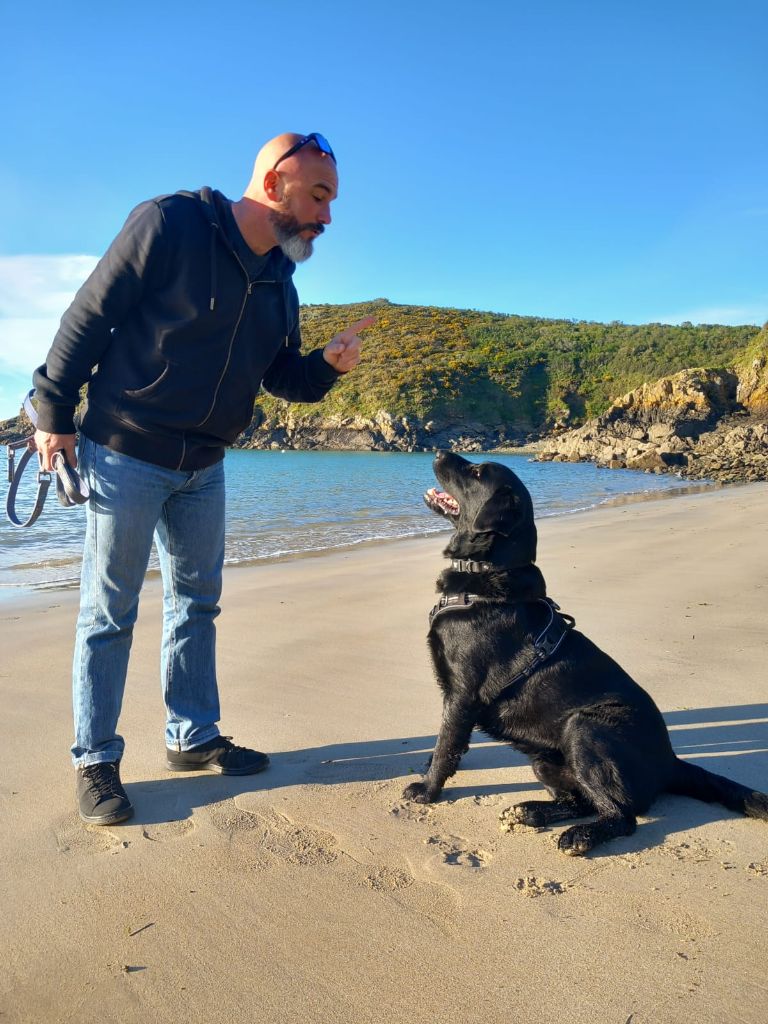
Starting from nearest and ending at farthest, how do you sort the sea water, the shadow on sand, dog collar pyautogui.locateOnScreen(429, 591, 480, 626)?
the shadow on sand, dog collar pyautogui.locateOnScreen(429, 591, 480, 626), the sea water

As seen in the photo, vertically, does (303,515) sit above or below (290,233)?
below

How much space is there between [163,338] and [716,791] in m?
2.51

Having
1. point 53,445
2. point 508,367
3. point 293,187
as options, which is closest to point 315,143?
point 293,187

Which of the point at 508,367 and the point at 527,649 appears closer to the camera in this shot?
the point at 527,649

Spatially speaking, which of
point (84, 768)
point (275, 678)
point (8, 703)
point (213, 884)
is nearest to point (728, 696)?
point (275, 678)

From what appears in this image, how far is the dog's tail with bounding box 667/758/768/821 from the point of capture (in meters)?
2.54

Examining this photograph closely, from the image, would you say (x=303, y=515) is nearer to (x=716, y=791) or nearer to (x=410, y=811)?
(x=410, y=811)

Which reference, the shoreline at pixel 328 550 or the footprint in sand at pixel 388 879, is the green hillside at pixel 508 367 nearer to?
the shoreline at pixel 328 550

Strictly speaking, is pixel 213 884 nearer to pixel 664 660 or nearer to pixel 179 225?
pixel 179 225

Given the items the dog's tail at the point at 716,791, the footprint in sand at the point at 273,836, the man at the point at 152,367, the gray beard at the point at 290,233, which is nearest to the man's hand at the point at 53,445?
the man at the point at 152,367

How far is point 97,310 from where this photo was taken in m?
2.46

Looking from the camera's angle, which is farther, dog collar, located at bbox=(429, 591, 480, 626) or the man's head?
dog collar, located at bbox=(429, 591, 480, 626)

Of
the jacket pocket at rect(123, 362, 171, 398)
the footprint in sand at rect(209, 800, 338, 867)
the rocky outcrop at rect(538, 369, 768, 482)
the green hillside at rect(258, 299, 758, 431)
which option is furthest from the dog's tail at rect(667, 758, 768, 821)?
the green hillside at rect(258, 299, 758, 431)

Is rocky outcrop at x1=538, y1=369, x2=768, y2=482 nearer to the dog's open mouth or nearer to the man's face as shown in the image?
the dog's open mouth
